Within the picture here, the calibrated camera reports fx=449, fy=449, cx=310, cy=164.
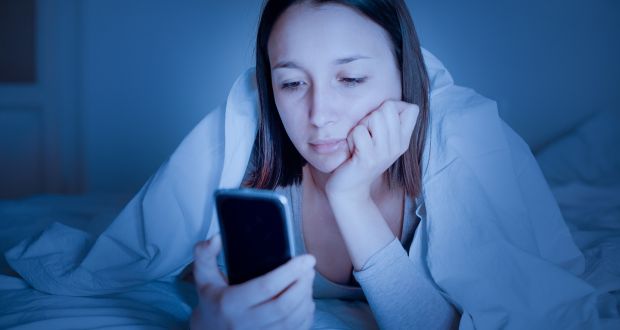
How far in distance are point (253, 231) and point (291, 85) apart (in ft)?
1.14

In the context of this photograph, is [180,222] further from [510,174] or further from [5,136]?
[5,136]

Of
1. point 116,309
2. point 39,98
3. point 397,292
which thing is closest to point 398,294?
point 397,292

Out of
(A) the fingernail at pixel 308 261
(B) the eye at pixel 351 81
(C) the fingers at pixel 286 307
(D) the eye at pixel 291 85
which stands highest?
(B) the eye at pixel 351 81

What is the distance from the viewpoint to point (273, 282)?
43 centimetres

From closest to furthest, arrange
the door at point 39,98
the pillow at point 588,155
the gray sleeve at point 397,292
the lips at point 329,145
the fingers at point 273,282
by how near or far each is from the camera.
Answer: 1. the fingers at point 273,282
2. the gray sleeve at point 397,292
3. the lips at point 329,145
4. the pillow at point 588,155
5. the door at point 39,98

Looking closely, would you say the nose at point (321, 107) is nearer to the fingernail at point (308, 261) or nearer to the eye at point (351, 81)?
the eye at point (351, 81)

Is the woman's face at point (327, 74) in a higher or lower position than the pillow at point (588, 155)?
higher

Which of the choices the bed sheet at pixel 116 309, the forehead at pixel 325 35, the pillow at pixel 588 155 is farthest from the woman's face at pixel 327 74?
the pillow at pixel 588 155

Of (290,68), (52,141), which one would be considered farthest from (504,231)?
(52,141)

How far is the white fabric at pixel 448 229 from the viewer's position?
645 millimetres

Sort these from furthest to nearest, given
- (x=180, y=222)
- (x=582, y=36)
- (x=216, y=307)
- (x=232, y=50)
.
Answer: (x=232, y=50), (x=582, y=36), (x=180, y=222), (x=216, y=307)

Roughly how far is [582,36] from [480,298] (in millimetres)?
1432

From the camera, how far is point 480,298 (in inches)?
25.0

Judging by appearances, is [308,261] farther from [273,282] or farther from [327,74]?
[327,74]
